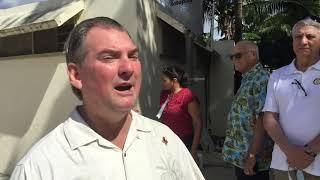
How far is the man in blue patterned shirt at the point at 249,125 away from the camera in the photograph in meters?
4.11

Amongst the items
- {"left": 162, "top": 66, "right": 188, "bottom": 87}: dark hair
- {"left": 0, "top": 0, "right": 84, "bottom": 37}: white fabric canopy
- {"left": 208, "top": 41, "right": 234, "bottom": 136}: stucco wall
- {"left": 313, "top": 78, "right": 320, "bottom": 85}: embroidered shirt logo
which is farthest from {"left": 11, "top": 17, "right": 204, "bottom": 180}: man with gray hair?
{"left": 208, "top": 41, "right": 234, "bottom": 136}: stucco wall

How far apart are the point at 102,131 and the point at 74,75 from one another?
0.83ft

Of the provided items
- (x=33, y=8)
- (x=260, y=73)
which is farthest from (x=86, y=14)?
(x=260, y=73)

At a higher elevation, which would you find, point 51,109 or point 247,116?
point 247,116

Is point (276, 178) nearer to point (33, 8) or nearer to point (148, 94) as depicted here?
point (148, 94)

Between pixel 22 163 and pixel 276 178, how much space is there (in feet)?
7.92

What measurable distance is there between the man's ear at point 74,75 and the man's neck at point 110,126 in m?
0.11

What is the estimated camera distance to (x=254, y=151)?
4.08m

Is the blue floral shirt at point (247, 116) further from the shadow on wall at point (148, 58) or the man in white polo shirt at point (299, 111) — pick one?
the shadow on wall at point (148, 58)

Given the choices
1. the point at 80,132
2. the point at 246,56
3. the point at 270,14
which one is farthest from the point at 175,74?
the point at 270,14

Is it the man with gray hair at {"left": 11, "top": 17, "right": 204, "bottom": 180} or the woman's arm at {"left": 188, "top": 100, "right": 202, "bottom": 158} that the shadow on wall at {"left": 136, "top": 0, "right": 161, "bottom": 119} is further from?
the man with gray hair at {"left": 11, "top": 17, "right": 204, "bottom": 180}

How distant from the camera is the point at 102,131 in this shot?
1951 millimetres

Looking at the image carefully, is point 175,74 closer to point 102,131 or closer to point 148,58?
point 148,58

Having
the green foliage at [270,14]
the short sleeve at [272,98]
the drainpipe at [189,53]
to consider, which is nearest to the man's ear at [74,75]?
the short sleeve at [272,98]
